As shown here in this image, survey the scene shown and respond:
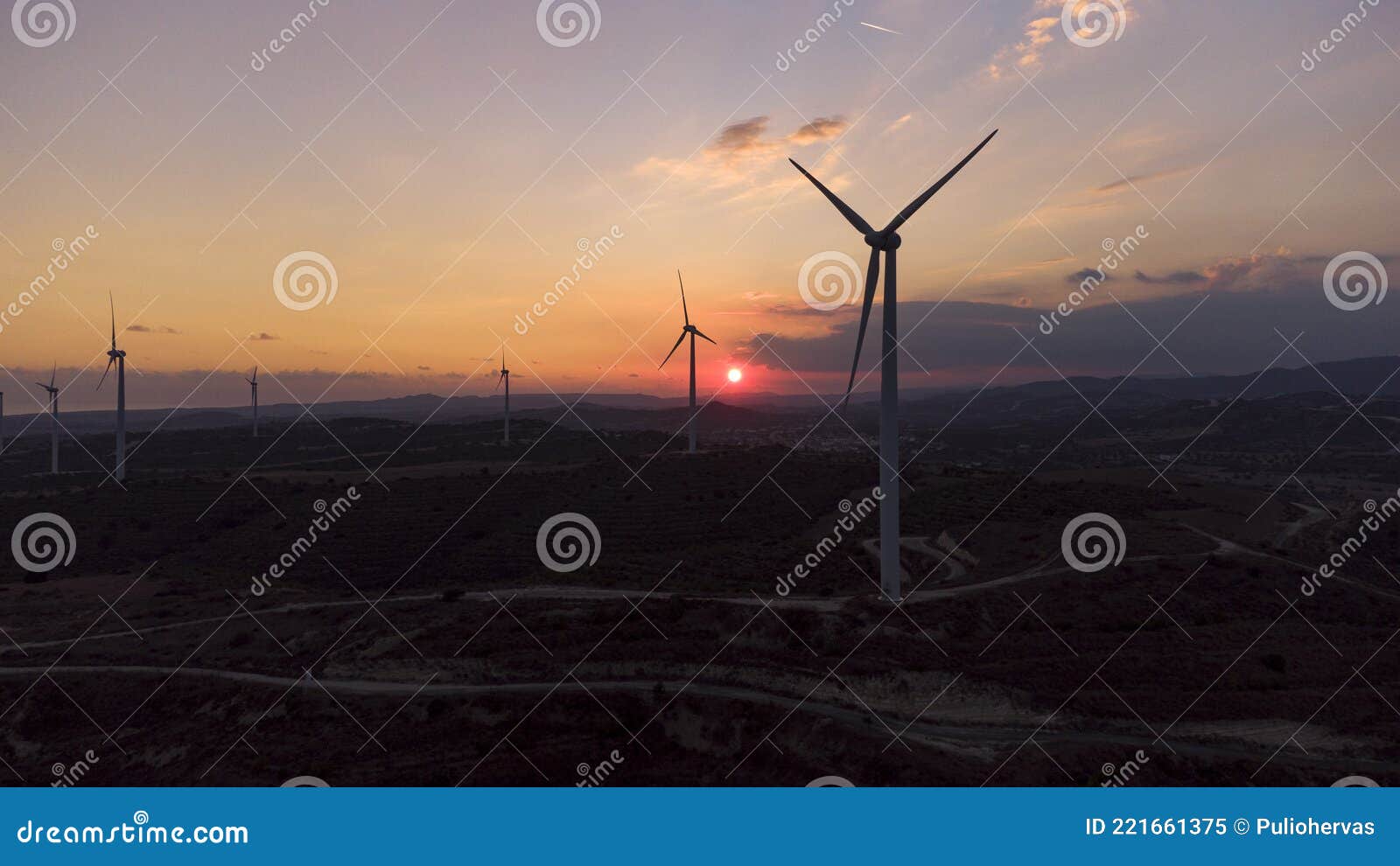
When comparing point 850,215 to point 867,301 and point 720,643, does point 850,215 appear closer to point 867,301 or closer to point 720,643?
point 867,301

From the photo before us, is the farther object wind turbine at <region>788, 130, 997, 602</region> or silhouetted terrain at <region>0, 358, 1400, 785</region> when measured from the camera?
wind turbine at <region>788, 130, 997, 602</region>

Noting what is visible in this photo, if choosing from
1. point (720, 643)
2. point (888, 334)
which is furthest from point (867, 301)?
point (720, 643)

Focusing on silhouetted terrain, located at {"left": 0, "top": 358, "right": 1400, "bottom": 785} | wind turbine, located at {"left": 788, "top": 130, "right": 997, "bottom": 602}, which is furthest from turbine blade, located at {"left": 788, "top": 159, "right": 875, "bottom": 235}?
silhouetted terrain, located at {"left": 0, "top": 358, "right": 1400, "bottom": 785}

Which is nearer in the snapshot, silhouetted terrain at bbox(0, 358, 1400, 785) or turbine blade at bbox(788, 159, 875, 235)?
silhouetted terrain at bbox(0, 358, 1400, 785)

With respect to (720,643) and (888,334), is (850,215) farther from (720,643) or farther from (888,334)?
(720,643)

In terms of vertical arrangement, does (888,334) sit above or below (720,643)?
above

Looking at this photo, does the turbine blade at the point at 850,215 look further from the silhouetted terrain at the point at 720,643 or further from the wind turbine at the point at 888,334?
the silhouetted terrain at the point at 720,643

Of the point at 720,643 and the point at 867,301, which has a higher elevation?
the point at 867,301

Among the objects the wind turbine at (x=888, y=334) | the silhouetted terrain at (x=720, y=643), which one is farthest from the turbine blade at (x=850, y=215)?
the silhouetted terrain at (x=720, y=643)

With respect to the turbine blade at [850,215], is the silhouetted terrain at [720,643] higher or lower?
lower

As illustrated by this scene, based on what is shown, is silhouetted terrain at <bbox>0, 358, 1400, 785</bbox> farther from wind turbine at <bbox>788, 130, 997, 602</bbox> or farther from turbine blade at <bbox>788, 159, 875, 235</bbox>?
turbine blade at <bbox>788, 159, 875, 235</bbox>

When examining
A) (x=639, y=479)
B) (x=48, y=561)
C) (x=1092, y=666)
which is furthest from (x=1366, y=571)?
(x=48, y=561)

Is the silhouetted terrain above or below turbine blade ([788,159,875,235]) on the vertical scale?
below
